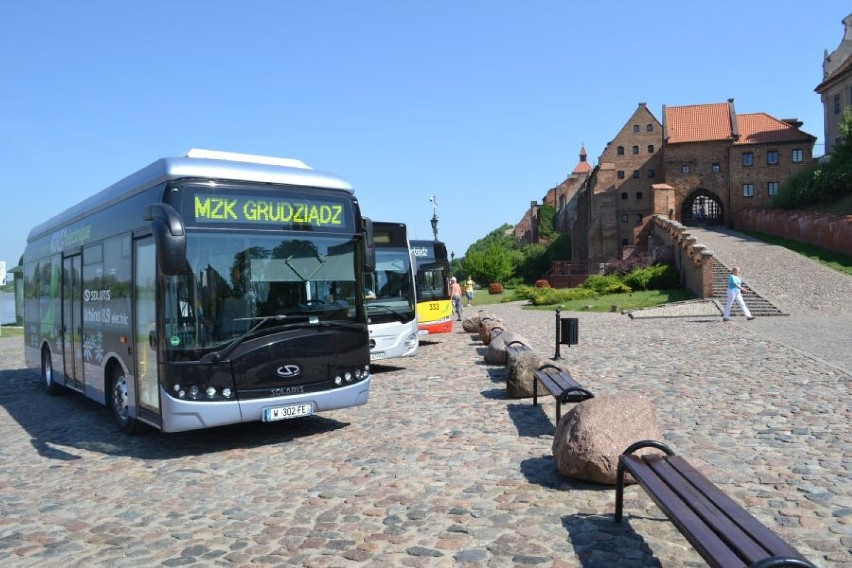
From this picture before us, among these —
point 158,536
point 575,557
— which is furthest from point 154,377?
point 575,557

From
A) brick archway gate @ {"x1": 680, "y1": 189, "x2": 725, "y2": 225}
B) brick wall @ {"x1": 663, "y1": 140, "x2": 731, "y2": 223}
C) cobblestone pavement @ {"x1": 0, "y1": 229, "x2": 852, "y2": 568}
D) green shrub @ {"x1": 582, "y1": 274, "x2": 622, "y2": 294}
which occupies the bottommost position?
cobblestone pavement @ {"x1": 0, "y1": 229, "x2": 852, "y2": 568}

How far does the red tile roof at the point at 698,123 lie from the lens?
65938 mm

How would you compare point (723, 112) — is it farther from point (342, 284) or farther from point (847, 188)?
point (342, 284)

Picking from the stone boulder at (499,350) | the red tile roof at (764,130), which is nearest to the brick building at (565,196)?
the red tile roof at (764,130)

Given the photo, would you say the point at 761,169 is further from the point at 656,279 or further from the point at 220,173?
the point at 220,173

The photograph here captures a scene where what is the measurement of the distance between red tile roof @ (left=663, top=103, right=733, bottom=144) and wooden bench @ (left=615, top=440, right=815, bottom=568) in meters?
66.3

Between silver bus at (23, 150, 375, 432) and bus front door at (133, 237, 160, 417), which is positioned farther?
bus front door at (133, 237, 160, 417)

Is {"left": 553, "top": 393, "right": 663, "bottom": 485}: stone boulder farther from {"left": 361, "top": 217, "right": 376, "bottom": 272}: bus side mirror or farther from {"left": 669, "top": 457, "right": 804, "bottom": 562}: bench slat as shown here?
{"left": 361, "top": 217, "right": 376, "bottom": 272}: bus side mirror

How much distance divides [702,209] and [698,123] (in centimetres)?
810

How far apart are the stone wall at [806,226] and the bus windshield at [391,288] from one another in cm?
2756

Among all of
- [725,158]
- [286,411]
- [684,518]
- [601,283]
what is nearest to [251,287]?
[286,411]

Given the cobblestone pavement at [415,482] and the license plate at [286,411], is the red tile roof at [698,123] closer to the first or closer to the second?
the cobblestone pavement at [415,482]

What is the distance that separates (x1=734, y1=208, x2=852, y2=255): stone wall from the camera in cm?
3512

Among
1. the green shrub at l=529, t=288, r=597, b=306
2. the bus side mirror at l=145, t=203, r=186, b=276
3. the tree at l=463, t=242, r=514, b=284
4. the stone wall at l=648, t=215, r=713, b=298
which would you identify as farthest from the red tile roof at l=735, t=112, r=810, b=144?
the bus side mirror at l=145, t=203, r=186, b=276
